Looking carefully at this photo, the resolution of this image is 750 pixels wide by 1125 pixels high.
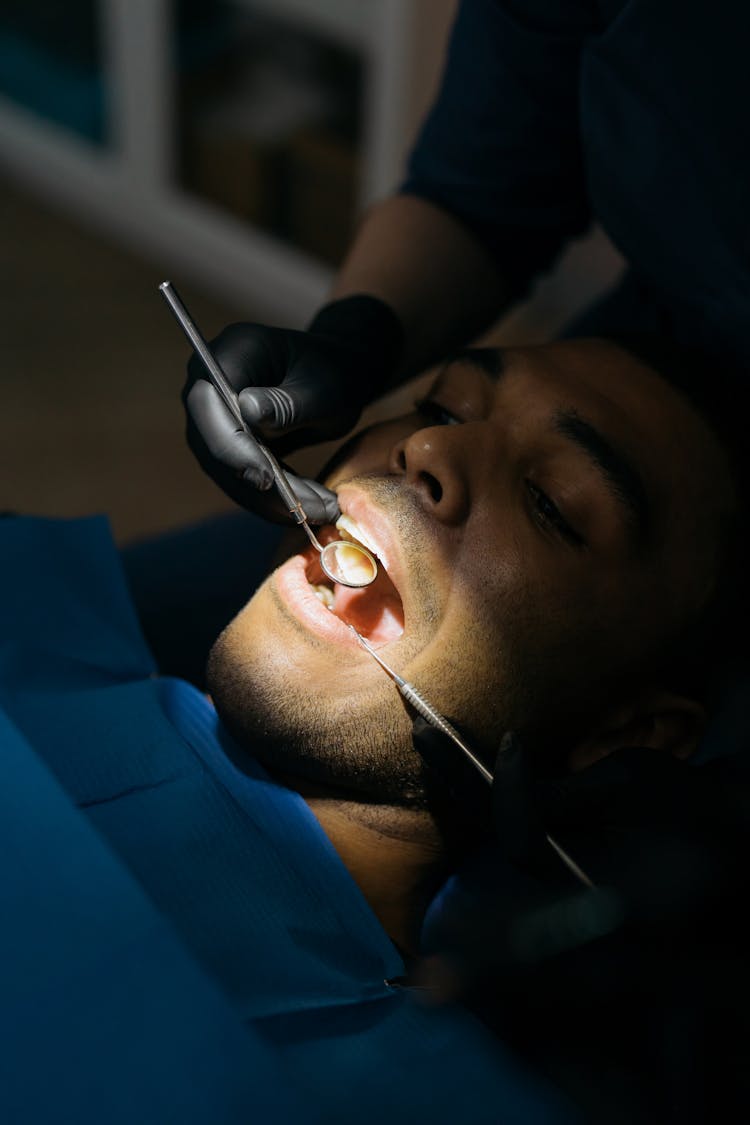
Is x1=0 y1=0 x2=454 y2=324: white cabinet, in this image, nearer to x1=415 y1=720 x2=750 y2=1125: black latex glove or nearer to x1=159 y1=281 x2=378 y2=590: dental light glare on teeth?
x1=159 y1=281 x2=378 y2=590: dental light glare on teeth

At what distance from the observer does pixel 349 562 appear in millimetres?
1027

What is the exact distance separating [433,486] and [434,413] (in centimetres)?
14

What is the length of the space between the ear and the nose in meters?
0.24

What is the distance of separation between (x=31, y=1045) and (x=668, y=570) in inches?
24.8

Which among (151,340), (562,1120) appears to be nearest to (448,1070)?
(562,1120)

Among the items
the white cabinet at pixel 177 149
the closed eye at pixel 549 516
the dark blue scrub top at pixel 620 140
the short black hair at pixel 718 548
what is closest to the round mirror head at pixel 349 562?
the closed eye at pixel 549 516

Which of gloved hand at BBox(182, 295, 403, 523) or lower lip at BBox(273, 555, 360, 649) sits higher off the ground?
gloved hand at BBox(182, 295, 403, 523)

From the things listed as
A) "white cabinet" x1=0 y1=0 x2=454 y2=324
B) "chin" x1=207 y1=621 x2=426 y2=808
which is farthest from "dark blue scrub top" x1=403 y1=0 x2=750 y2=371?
"white cabinet" x1=0 y1=0 x2=454 y2=324

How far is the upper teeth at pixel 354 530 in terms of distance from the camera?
1.00 m

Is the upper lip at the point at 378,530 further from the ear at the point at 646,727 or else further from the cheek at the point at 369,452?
the ear at the point at 646,727

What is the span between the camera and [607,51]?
1.12 meters

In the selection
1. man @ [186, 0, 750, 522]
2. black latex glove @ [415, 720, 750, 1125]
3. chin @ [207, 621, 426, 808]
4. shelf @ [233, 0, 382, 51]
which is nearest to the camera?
black latex glove @ [415, 720, 750, 1125]

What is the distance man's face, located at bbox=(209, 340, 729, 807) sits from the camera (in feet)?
3.14

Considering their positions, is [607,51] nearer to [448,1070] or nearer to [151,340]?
[448,1070]
